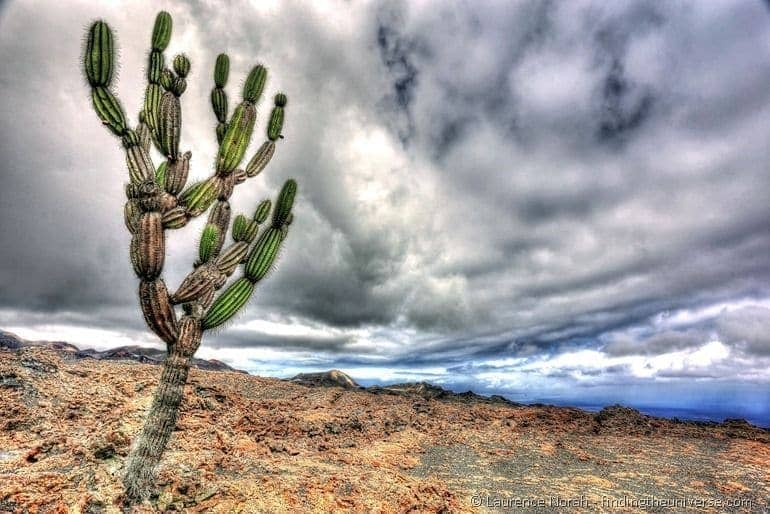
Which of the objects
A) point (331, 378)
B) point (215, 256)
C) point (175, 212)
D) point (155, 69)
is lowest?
point (331, 378)

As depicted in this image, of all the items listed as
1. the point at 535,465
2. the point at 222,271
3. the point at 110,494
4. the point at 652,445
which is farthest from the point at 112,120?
the point at 652,445

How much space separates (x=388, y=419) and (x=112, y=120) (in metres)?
14.8

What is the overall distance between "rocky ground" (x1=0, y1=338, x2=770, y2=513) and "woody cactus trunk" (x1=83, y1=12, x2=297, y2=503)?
1640 mm

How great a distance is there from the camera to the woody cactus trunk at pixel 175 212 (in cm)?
678

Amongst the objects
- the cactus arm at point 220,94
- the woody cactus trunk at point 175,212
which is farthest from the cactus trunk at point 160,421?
the cactus arm at point 220,94

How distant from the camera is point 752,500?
930cm

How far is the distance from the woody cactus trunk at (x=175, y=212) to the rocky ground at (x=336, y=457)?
64.6 inches

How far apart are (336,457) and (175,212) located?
8.18 meters

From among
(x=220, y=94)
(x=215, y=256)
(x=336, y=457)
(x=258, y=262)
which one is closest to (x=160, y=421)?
(x=215, y=256)

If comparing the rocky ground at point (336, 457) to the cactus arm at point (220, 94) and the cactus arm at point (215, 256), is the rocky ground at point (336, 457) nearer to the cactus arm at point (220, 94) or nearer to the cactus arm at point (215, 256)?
the cactus arm at point (215, 256)

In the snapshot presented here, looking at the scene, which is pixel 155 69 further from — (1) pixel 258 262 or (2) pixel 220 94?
(1) pixel 258 262

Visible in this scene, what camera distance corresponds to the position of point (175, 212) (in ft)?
23.7

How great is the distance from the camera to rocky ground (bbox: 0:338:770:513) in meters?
7.39

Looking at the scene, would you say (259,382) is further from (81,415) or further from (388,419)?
(81,415)
